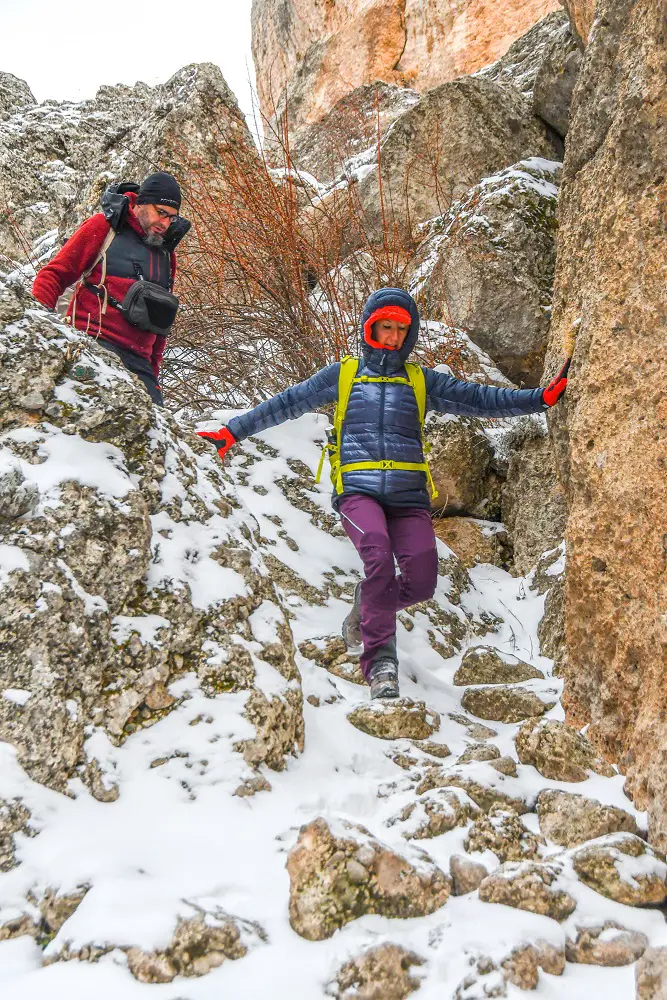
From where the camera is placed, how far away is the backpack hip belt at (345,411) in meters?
3.11

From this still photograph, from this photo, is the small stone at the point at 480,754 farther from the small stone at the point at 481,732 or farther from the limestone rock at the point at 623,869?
the limestone rock at the point at 623,869

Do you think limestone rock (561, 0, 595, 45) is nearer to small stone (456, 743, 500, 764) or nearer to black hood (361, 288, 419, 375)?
black hood (361, 288, 419, 375)

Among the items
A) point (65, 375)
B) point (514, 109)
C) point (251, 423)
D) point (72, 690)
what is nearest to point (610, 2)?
point (251, 423)

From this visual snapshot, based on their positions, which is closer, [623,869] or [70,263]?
[623,869]

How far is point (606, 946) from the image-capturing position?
1454mm

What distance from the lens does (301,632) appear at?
3135 millimetres

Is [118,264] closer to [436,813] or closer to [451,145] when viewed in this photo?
[436,813]

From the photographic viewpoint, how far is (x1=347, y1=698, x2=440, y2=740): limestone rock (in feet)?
8.21

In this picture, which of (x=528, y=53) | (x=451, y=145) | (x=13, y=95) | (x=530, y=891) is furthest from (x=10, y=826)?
(x=528, y=53)

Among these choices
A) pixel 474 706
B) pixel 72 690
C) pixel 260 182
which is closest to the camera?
pixel 72 690

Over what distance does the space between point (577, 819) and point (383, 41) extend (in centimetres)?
1849

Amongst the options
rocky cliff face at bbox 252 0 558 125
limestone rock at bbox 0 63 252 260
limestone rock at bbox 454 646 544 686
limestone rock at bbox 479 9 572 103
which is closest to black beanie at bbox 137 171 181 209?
limestone rock at bbox 0 63 252 260

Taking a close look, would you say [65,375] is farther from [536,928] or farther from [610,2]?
[610,2]

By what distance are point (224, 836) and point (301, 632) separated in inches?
55.2
